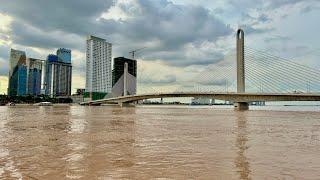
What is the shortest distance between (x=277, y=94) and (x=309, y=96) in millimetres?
6888

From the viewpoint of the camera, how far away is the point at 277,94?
258 feet

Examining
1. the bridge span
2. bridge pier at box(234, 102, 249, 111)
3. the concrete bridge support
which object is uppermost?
the concrete bridge support

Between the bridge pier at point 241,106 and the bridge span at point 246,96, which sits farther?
the bridge pier at point 241,106

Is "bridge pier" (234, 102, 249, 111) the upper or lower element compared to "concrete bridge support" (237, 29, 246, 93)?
lower

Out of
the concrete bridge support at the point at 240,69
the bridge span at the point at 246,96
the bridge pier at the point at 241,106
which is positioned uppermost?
the concrete bridge support at the point at 240,69

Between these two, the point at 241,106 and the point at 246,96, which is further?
the point at 241,106

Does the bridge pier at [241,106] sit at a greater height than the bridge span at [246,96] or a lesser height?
lesser

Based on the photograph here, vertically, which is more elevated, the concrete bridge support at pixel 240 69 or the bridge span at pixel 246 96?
the concrete bridge support at pixel 240 69

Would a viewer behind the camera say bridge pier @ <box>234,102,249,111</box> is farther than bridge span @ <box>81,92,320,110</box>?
Yes

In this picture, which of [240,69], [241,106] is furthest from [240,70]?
[241,106]

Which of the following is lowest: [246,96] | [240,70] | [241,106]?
[241,106]

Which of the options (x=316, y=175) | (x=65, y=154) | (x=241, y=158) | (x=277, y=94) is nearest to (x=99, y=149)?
(x=65, y=154)

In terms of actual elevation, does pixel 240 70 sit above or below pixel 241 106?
above

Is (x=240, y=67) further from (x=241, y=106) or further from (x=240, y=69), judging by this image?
(x=241, y=106)
